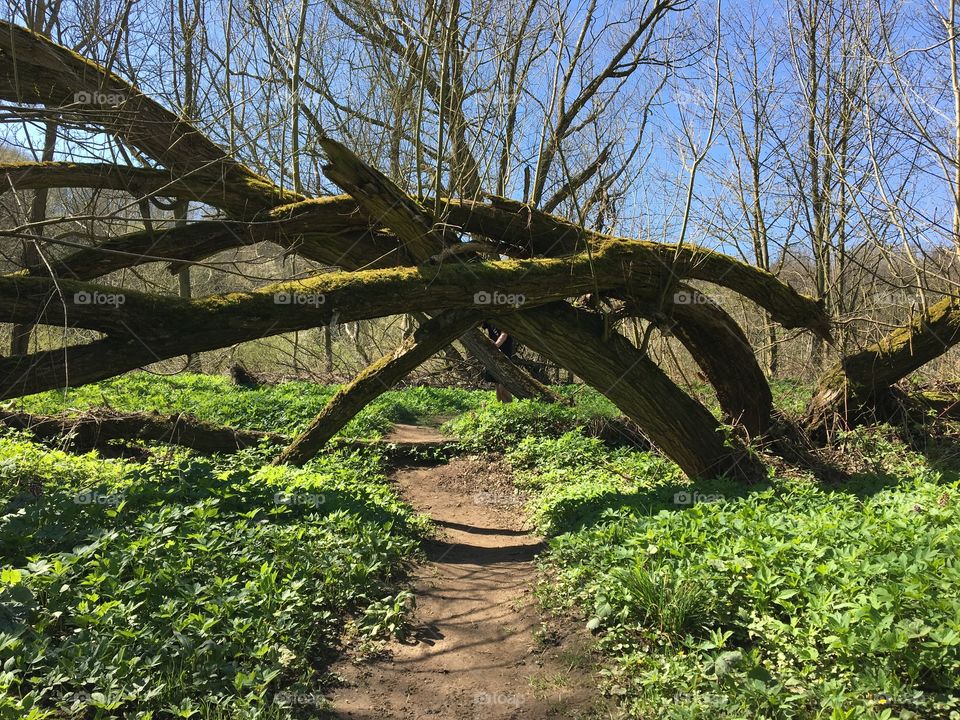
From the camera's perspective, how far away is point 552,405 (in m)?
10.3

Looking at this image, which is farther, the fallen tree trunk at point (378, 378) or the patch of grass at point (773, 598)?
the fallen tree trunk at point (378, 378)

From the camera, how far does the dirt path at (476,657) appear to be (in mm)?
3412

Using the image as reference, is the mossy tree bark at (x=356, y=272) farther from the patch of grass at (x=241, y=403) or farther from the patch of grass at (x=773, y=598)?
the patch of grass at (x=241, y=403)

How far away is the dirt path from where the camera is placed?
341 centimetres

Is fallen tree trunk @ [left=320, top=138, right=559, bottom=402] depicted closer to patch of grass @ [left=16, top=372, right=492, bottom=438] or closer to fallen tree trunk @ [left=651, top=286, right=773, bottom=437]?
fallen tree trunk @ [left=651, top=286, right=773, bottom=437]

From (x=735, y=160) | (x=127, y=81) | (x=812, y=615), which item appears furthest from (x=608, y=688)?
(x=735, y=160)

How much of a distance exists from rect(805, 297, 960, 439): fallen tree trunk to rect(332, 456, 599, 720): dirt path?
4.22 metres

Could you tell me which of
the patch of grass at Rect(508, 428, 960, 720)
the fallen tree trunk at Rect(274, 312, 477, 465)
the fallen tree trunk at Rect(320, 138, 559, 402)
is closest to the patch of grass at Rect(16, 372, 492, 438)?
the fallen tree trunk at Rect(274, 312, 477, 465)

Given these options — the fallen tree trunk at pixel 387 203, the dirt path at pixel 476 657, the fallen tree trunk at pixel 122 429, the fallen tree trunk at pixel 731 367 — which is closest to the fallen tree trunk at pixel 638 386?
the fallen tree trunk at pixel 731 367

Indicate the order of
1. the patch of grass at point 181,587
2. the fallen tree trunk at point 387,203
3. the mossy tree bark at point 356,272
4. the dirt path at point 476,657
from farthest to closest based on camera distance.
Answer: the fallen tree trunk at point 387,203
the mossy tree bark at point 356,272
the dirt path at point 476,657
the patch of grass at point 181,587

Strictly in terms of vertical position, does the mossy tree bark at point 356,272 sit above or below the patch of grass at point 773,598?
above

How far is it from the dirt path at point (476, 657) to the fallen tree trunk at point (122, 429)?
11.1ft

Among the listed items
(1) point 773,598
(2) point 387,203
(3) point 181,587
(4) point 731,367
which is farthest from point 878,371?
(3) point 181,587

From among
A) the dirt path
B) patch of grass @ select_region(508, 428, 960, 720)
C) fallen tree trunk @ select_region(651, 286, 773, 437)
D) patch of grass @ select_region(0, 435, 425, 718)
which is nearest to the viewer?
patch of grass @ select_region(508, 428, 960, 720)
